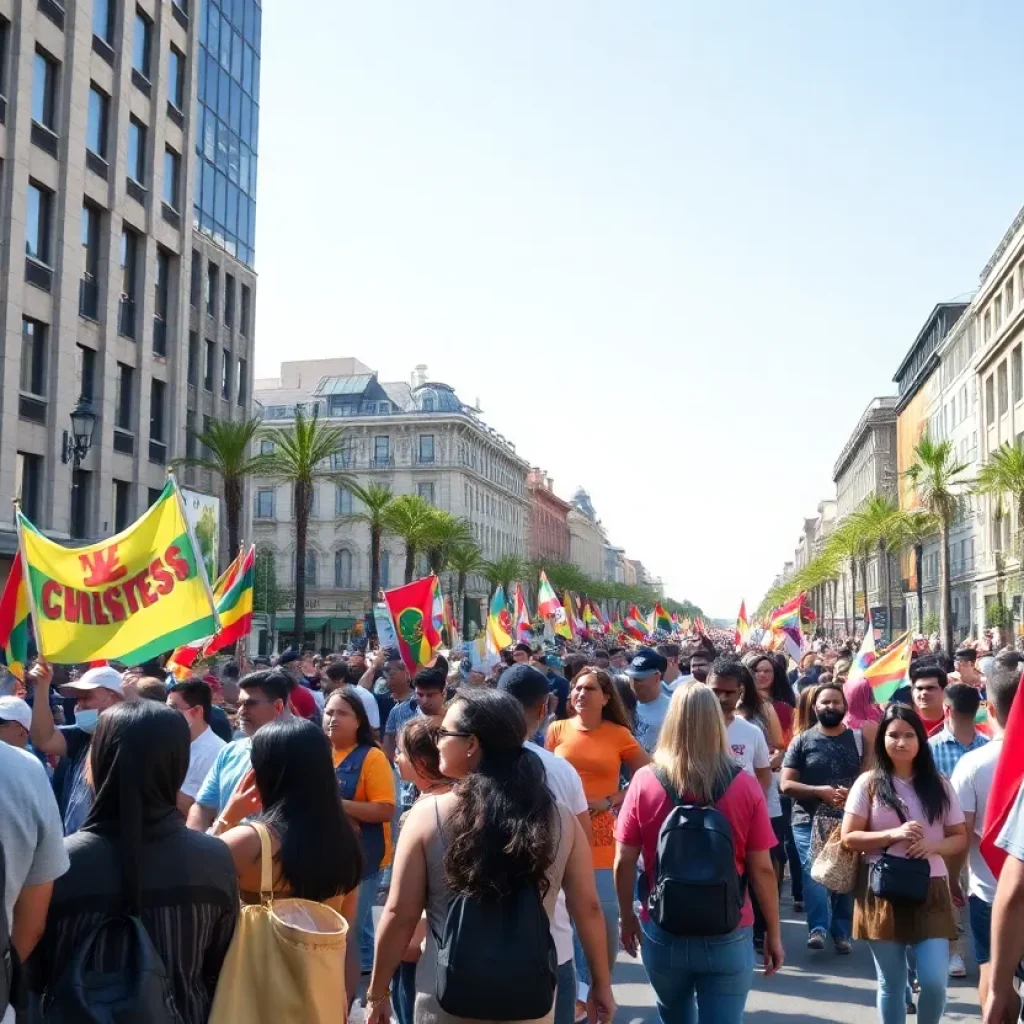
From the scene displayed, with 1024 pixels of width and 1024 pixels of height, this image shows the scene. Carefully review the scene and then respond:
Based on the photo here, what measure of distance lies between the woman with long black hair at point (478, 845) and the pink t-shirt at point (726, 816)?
87 centimetres

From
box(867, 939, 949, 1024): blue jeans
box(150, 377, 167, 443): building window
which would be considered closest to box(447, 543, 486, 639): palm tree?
box(150, 377, 167, 443): building window

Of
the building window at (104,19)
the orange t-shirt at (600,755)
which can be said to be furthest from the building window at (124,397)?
the orange t-shirt at (600,755)

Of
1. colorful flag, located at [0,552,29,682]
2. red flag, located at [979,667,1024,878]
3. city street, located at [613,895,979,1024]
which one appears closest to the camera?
red flag, located at [979,667,1024,878]

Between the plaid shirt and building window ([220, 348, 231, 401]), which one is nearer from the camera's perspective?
the plaid shirt

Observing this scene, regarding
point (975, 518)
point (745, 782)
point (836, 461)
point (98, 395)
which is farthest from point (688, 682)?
point (836, 461)

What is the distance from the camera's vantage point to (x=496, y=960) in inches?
142

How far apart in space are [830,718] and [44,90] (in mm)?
26276

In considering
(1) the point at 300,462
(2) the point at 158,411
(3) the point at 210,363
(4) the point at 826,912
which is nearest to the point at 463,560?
(3) the point at 210,363

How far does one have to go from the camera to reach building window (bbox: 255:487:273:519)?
90.8m

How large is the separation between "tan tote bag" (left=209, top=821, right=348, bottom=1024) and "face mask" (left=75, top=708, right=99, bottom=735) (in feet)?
12.6

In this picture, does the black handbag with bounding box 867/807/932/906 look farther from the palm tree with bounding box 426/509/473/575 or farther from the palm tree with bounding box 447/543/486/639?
the palm tree with bounding box 447/543/486/639

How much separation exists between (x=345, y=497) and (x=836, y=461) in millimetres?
65537

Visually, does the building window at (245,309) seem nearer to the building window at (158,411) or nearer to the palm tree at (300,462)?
the palm tree at (300,462)

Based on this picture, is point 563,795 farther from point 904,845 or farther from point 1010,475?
point 1010,475
